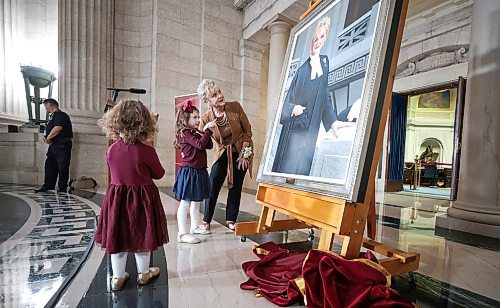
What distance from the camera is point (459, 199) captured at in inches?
118

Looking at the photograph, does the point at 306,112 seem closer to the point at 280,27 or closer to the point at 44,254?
the point at 44,254

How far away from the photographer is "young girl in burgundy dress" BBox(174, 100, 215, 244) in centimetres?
214

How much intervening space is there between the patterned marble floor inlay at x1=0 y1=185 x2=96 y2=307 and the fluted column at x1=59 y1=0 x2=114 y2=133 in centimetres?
258

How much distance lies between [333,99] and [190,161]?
1.23 m

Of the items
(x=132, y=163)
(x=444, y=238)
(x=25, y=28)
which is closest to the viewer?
(x=132, y=163)

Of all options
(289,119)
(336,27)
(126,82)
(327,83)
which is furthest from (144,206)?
(126,82)

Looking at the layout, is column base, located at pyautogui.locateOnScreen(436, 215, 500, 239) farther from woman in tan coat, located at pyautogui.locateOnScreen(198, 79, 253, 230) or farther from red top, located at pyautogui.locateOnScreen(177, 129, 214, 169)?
red top, located at pyautogui.locateOnScreen(177, 129, 214, 169)

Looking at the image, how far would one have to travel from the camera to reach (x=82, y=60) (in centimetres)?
527

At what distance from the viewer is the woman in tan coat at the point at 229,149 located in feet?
8.11

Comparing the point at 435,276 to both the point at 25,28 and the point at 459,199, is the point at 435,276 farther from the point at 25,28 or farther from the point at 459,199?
the point at 25,28

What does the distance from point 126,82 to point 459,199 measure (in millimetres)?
6203

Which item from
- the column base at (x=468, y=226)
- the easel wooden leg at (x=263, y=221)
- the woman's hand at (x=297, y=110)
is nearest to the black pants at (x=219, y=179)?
the easel wooden leg at (x=263, y=221)

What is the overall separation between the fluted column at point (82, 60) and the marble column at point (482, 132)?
5.87 metres

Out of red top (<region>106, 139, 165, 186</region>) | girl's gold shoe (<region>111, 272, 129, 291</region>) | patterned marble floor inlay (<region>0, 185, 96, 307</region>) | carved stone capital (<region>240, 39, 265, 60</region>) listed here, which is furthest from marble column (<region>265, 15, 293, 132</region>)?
girl's gold shoe (<region>111, 272, 129, 291</region>)
